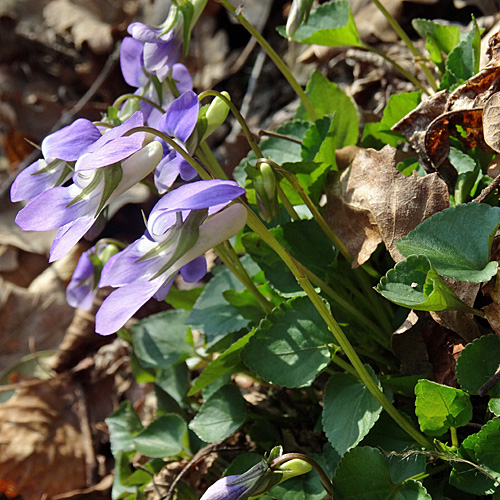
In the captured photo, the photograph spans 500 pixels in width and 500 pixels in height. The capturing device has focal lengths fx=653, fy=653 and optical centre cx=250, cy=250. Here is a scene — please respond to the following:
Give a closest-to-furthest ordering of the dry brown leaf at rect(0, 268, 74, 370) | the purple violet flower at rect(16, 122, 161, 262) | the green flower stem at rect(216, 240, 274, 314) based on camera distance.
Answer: the purple violet flower at rect(16, 122, 161, 262)
the green flower stem at rect(216, 240, 274, 314)
the dry brown leaf at rect(0, 268, 74, 370)

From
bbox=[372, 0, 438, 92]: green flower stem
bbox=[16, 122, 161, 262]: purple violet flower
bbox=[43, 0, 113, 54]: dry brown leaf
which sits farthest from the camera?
bbox=[43, 0, 113, 54]: dry brown leaf

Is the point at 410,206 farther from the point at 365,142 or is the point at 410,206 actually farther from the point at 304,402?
the point at 304,402

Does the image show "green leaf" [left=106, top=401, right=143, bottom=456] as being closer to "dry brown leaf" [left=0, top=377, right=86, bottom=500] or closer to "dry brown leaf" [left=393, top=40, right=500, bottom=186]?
"dry brown leaf" [left=0, top=377, right=86, bottom=500]

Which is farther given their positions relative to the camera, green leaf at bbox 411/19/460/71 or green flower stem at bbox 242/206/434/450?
green leaf at bbox 411/19/460/71

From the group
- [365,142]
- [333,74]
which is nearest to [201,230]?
[365,142]

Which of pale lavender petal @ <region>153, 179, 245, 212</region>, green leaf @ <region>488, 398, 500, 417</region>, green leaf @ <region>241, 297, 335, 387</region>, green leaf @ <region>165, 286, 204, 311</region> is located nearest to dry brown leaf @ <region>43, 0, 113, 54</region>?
green leaf @ <region>165, 286, 204, 311</region>

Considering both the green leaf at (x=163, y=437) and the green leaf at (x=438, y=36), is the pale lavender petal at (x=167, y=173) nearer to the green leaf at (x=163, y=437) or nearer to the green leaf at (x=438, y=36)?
the green leaf at (x=163, y=437)
